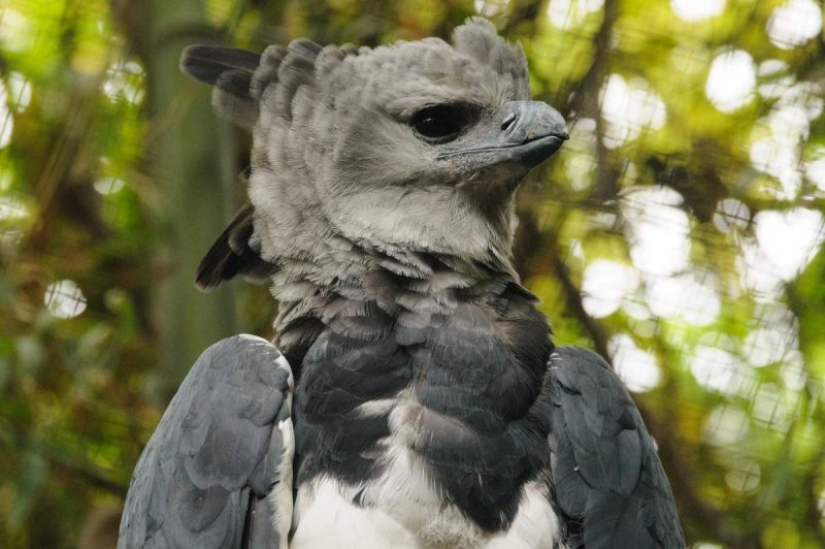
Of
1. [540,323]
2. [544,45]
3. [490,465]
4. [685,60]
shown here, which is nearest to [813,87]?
[685,60]

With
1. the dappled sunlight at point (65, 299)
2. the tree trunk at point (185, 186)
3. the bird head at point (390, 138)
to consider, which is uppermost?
the bird head at point (390, 138)

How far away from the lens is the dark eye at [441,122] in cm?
215

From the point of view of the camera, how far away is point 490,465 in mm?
1726

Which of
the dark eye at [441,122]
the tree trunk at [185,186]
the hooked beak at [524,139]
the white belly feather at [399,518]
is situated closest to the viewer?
the white belly feather at [399,518]

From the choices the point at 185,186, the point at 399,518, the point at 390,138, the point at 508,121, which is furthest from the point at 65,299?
the point at 399,518

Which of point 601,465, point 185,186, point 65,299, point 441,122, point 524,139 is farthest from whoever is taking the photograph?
point 65,299

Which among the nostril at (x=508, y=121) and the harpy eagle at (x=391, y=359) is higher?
the nostril at (x=508, y=121)

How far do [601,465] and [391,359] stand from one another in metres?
0.36

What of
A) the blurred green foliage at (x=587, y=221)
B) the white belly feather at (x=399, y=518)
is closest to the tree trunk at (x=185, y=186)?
the blurred green foliage at (x=587, y=221)

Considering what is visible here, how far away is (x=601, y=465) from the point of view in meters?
1.78

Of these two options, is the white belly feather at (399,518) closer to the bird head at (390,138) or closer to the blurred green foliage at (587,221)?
the bird head at (390,138)

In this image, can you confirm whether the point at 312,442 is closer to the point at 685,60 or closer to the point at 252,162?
the point at 252,162

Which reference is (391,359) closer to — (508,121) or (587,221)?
(508,121)

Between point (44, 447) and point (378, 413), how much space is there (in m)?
1.37
